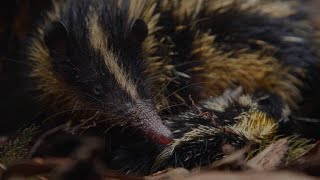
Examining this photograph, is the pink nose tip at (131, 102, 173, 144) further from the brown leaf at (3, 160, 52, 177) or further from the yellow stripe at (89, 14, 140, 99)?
the brown leaf at (3, 160, 52, 177)

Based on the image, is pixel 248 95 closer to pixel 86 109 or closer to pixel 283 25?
pixel 283 25

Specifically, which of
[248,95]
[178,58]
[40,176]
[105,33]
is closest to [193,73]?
[178,58]

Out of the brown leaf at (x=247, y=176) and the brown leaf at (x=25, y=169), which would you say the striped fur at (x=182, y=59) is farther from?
the brown leaf at (x=247, y=176)

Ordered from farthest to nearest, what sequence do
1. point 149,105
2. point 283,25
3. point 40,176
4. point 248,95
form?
1. point 283,25
2. point 248,95
3. point 149,105
4. point 40,176

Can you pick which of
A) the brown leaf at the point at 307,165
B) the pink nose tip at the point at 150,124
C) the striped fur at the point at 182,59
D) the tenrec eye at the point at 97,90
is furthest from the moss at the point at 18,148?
the brown leaf at the point at 307,165

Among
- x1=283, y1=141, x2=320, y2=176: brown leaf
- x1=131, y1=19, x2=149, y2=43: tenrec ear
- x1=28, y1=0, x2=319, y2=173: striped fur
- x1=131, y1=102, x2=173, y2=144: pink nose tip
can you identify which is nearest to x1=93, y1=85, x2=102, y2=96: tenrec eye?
x1=28, y1=0, x2=319, y2=173: striped fur
